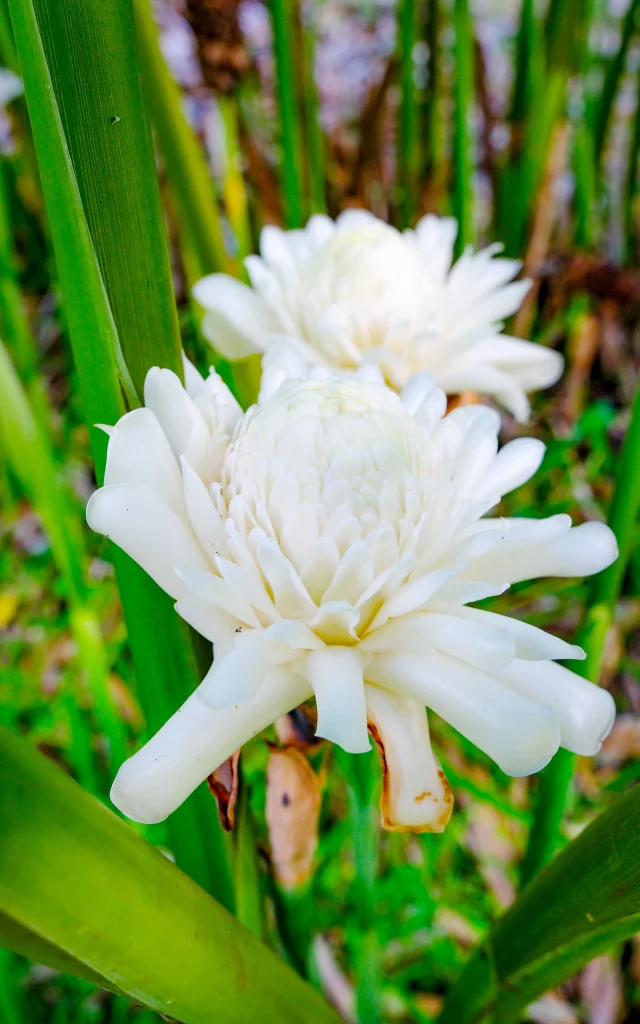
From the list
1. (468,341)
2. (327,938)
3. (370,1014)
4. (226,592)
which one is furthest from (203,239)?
(327,938)

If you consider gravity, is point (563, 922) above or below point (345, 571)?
below

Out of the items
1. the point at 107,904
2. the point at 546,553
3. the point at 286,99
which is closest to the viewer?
the point at 107,904

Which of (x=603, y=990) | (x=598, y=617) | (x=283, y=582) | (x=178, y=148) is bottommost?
(x=603, y=990)

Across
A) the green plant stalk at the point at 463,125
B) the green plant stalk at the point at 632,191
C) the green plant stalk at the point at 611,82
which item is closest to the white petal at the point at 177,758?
the green plant stalk at the point at 463,125

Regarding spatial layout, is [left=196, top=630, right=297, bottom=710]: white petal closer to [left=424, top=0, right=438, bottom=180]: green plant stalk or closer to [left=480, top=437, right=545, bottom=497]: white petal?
[left=480, top=437, right=545, bottom=497]: white petal

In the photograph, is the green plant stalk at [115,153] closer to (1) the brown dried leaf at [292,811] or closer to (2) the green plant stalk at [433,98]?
(1) the brown dried leaf at [292,811]

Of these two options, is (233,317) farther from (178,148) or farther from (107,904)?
(107,904)

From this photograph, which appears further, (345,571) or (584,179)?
(584,179)

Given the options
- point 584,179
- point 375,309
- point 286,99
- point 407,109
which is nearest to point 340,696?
point 375,309

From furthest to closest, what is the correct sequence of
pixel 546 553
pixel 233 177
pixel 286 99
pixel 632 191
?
pixel 632 191 → pixel 233 177 → pixel 286 99 → pixel 546 553
